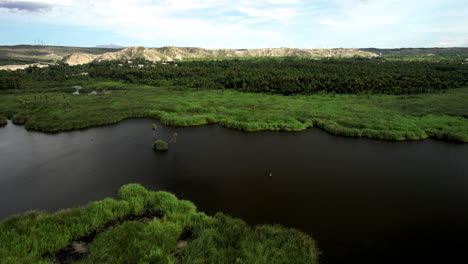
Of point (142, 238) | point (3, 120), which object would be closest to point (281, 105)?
point (142, 238)

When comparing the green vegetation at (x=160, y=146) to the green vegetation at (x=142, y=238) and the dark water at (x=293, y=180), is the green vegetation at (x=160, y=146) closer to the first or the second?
the dark water at (x=293, y=180)

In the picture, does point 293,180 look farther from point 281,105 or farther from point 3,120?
point 3,120

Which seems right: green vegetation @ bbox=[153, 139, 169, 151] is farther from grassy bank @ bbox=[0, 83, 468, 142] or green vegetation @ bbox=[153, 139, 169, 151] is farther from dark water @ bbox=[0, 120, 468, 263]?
grassy bank @ bbox=[0, 83, 468, 142]

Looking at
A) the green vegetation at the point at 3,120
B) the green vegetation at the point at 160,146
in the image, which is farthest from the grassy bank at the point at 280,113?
the green vegetation at the point at 160,146

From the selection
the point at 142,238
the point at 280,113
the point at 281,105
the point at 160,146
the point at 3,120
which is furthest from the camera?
the point at 281,105

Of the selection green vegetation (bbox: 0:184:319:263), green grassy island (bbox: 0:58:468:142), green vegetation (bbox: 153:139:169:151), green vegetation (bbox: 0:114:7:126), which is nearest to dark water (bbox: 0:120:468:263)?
green vegetation (bbox: 153:139:169:151)

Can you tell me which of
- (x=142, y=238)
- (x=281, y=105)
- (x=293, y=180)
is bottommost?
(x=293, y=180)
